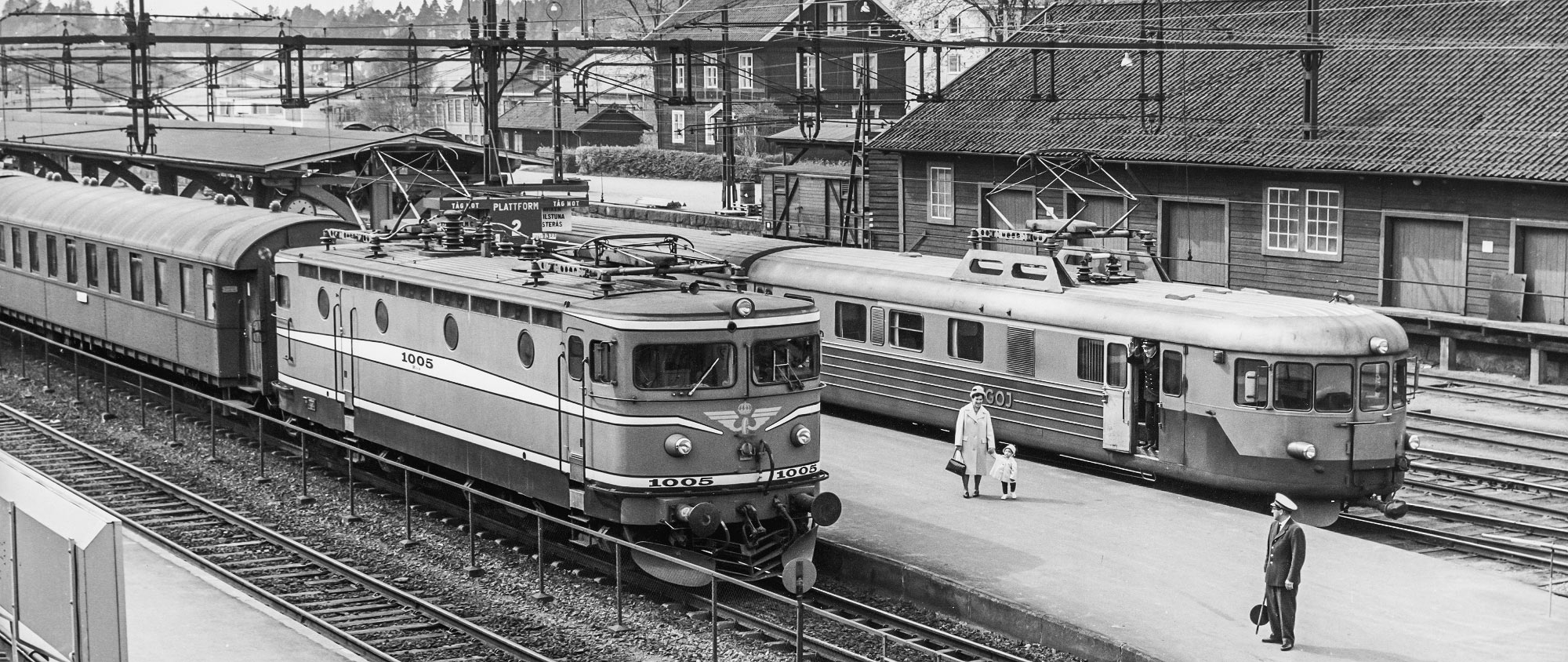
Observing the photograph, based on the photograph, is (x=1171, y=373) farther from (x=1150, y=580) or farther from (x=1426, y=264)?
(x=1426, y=264)

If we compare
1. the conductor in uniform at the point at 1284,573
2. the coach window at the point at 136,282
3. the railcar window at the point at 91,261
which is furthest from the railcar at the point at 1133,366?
the railcar window at the point at 91,261

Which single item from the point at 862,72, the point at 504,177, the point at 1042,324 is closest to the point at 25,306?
the point at 504,177

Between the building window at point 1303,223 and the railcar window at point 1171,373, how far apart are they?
13.8 meters

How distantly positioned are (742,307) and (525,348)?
8.80 ft

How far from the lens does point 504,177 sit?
36.1 metres

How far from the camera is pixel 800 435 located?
16734 millimetres

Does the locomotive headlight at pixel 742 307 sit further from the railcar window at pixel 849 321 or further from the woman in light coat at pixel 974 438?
the railcar window at pixel 849 321

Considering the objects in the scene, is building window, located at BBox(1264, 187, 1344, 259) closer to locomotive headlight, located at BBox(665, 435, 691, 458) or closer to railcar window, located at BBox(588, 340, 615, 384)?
locomotive headlight, located at BBox(665, 435, 691, 458)

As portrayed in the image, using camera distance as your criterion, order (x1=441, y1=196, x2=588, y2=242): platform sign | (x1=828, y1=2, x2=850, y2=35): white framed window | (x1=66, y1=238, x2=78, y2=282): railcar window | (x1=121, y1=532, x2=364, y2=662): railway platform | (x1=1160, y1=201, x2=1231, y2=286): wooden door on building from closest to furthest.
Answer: (x1=121, y1=532, x2=364, y2=662): railway platform < (x1=441, y1=196, x2=588, y2=242): platform sign < (x1=66, y1=238, x2=78, y2=282): railcar window < (x1=1160, y1=201, x2=1231, y2=286): wooden door on building < (x1=828, y1=2, x2=850, y2=35): white framed window

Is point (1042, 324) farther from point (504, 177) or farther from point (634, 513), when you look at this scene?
point (504, 177)

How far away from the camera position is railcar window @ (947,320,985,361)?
2302cm

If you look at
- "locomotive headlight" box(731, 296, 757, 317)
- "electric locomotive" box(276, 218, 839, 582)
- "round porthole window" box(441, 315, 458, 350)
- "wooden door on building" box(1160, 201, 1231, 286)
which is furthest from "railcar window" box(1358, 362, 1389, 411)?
"wooden door on building" box(1160, 201, 1231, 286)

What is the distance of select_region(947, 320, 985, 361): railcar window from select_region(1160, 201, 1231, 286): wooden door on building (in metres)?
12.6

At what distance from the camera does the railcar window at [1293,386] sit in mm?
18828
